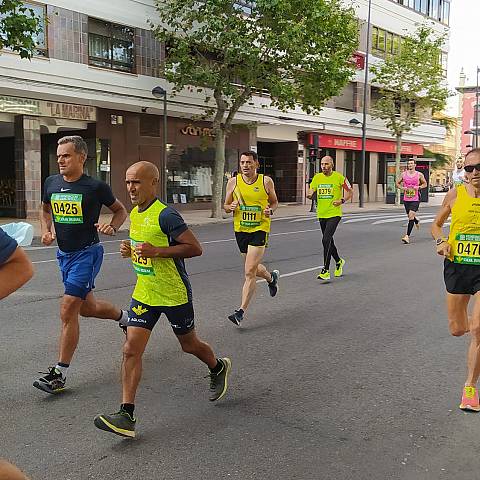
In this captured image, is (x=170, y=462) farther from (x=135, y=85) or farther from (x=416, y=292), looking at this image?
(x=135, y=85)

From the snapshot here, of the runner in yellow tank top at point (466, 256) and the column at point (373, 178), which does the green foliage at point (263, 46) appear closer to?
the runner in yellow tank top at point (466, 256)

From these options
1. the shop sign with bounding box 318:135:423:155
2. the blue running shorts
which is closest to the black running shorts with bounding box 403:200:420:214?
the blue running shorts

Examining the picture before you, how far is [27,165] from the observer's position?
66.7ft

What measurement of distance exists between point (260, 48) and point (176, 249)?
1782 cm

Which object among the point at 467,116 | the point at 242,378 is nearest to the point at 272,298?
the point at 242,378

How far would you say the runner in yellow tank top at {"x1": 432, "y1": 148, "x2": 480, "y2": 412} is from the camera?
4.18 meters

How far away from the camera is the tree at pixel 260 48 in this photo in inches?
791

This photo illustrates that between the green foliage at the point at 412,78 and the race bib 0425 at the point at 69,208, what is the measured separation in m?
31.9

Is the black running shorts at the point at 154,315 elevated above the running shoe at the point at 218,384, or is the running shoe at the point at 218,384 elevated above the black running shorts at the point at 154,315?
the black running shorts at the point at 154,315

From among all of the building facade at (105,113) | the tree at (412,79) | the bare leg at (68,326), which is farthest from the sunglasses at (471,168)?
the tree at (412,79)

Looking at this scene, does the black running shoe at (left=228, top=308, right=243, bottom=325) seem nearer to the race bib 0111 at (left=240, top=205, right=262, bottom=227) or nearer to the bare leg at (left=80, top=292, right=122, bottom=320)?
the race bib 0111 at (left=240, top=205, right=262, bottom=227)

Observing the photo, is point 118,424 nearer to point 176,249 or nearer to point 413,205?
point 176,249

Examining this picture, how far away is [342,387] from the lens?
457cm

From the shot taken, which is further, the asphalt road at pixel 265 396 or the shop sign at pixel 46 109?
the shop sign at pixel 46 109
